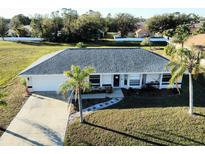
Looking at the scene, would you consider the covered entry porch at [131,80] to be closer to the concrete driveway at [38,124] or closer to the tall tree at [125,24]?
the concrete driveway at [38,124]

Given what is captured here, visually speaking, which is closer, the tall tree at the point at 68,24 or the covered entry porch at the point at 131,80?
the covered entry porch at the point at 131,80

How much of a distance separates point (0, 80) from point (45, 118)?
485 inches

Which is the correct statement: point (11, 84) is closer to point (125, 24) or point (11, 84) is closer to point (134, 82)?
point (134, 82)

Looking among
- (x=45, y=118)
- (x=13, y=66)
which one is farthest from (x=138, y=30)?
(x=45, y=118)

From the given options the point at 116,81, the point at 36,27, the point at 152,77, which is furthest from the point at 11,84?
the point at 36,27

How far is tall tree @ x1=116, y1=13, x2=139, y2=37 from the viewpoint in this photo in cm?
6819

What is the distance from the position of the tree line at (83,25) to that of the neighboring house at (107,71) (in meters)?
37.6

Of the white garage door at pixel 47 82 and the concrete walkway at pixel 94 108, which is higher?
the white garage door at pixel 47 82

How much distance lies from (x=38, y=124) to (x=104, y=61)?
9.71 m

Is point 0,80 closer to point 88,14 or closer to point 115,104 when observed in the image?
point 115,104

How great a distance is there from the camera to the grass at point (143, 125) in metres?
13.5

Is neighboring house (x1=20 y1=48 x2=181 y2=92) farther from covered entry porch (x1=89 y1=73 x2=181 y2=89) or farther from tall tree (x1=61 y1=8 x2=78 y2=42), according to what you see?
tall tree (x1=61 y1=8 x2=78 y2=42)

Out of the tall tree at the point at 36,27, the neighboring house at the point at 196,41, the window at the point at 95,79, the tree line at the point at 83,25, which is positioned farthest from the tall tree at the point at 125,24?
the window at the point at 95,79

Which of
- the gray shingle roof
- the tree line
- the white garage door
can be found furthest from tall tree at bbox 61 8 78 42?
the white garage door
